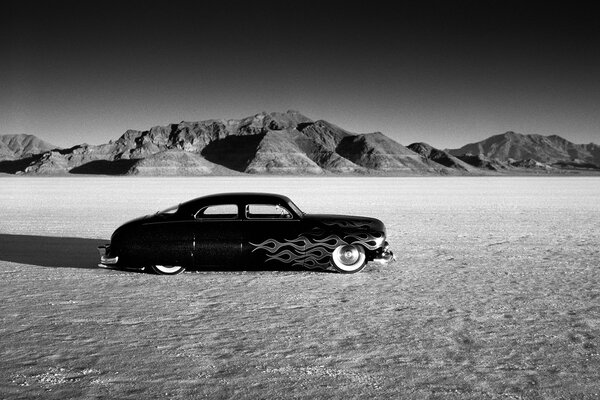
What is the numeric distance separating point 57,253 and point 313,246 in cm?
585

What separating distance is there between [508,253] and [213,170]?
185243 mm

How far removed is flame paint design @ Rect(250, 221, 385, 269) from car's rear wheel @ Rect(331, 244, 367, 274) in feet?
0.32

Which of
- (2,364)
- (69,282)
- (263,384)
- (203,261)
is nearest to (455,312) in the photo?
(263,384)

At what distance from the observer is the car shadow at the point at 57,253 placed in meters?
8.39

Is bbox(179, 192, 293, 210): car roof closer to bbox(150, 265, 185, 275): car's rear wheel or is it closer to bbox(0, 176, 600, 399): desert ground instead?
bbox(150, 265, 185, 275): car's rear wheel

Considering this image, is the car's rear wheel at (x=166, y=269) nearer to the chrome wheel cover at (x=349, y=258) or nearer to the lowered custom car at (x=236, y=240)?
the lowered custom car at (x=236, y=240)

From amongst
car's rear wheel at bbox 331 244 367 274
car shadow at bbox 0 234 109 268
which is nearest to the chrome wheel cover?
car's rear wheel at bbox 331 244 367 274

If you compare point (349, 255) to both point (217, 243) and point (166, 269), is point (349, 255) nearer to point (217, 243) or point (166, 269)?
point (217, 243)

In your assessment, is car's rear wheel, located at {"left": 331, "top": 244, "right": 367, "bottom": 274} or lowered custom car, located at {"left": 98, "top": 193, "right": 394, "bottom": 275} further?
car's rear wheel, located at {"left": 331, "top": 244, "right": 367, "bottom": 274}

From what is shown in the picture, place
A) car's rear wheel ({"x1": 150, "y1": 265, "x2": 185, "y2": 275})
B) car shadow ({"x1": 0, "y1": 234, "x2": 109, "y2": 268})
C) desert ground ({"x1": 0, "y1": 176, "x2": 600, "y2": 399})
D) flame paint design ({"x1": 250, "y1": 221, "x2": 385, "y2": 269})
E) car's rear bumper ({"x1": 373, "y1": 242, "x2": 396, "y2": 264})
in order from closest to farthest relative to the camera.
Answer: desert ground ({"x1": 0, "y1": 176, "x2": 600, "y2": 399}) → flame paint design ({"x1": 250, "y1": 221, "x2": 385, "y2": 269}) → car's rear wheel ({"x1": 150, "y1": 265, "x2": 185, "y2": 275}) → car's rear bumper ({"x1": 373, "y1": 242, "x2": 396, "y2": 264}) → car shadow ({"x1": 0, "y1": 234, "x2": 109, "y2": 268})

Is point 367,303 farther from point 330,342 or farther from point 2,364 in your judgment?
point 2,364

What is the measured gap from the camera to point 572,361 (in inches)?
184

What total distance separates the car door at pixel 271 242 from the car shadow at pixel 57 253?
0.12 metres

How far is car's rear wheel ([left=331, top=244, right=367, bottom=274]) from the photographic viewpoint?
8508 millimetres
